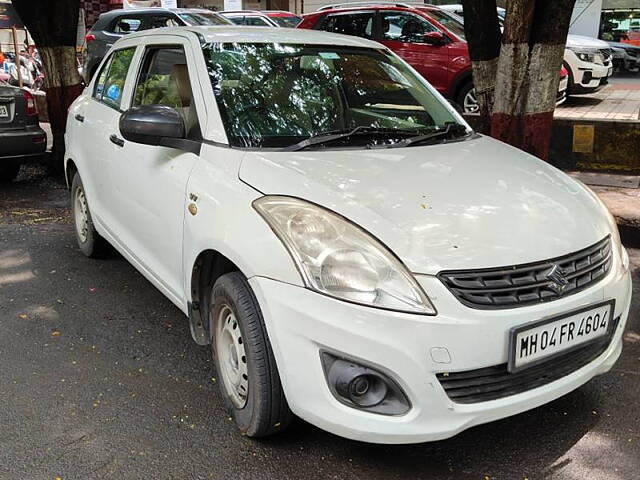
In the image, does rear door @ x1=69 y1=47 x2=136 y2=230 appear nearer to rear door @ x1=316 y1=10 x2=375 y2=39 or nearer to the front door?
the front door

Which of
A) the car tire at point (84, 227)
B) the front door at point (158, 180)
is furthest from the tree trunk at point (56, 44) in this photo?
the front door at point (158, 180)

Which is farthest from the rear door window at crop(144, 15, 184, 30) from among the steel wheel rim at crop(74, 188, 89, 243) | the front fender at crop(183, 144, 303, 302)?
the front fender at crop(183, 144, 303, 302)

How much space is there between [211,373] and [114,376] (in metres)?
0.48

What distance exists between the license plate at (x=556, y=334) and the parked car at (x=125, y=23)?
34.0 feet

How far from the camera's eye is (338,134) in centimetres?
307

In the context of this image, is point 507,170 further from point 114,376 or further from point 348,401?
point 114,376

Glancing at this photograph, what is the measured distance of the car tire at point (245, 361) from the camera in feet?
7.82

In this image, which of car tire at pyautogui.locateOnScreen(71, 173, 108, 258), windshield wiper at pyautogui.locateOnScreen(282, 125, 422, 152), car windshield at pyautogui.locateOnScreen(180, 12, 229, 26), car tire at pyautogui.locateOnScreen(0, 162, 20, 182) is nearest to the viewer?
windshield wiper at pyautogui.locateOnScreen(282, 125, 422, 152)

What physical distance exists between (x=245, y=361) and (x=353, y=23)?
29.0ft

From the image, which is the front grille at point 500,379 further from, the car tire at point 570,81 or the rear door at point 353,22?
the car tire at point 570,81

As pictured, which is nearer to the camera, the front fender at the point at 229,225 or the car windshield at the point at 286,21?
the front fender at the point at 229,225

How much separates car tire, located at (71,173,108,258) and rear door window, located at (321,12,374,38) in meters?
6.60

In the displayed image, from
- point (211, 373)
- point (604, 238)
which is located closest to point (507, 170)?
point (604, 238)

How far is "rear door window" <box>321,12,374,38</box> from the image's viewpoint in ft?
34.0
